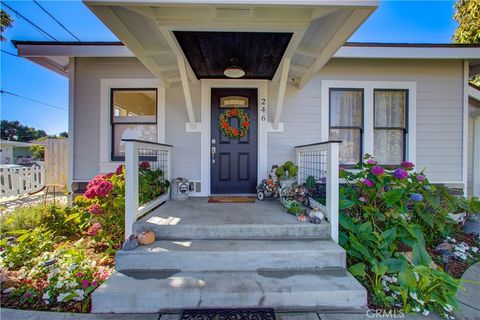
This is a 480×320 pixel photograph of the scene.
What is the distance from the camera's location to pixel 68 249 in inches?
104

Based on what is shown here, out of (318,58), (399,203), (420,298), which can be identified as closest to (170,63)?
(318,58)

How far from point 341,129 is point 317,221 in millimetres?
2261

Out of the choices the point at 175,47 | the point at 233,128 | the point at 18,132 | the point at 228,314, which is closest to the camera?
the point at 228,314

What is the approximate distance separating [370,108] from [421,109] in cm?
99

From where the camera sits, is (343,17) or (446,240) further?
(446,240)

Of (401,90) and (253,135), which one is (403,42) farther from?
(253,135)

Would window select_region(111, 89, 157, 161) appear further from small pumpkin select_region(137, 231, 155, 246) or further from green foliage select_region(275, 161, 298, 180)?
green foliage select_region(275, 161, 298, 180)

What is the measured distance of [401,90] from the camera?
407 centimetres

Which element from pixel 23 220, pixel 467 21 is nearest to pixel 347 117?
pixel 23 220

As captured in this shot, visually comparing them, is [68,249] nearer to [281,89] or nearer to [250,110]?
[250,110]

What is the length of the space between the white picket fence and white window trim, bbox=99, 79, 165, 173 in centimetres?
420

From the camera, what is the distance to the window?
13.3 ft

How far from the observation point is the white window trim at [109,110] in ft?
13.0

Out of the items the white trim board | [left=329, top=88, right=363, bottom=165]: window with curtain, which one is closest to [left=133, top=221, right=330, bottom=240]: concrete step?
the white trim board
